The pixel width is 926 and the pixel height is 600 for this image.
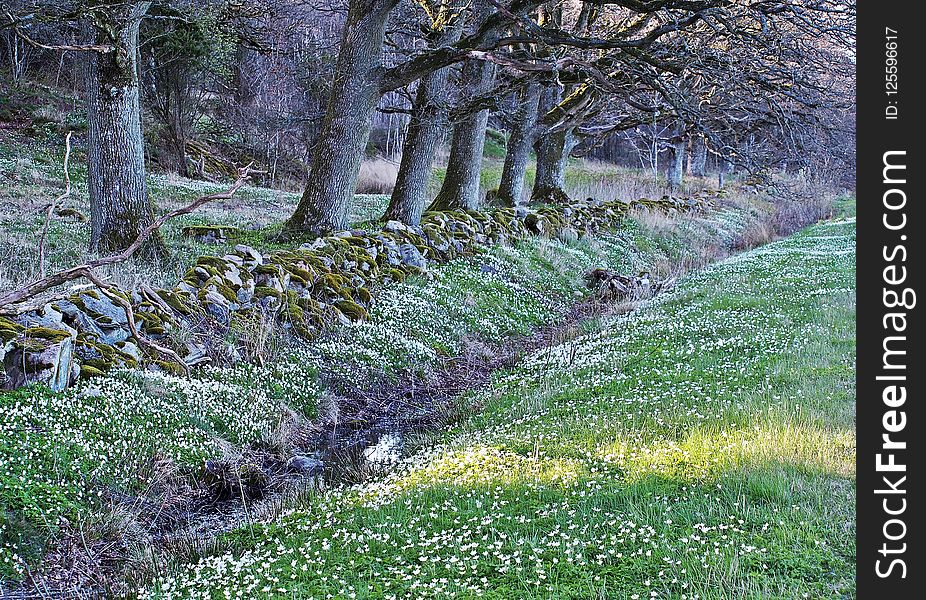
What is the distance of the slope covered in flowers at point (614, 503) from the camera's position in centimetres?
413

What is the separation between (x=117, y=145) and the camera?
1176 centimetres

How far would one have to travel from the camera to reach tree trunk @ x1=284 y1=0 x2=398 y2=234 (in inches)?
542

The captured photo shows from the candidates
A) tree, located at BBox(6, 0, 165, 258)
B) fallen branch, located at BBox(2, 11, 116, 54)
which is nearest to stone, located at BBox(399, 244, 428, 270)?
tree, located at BBox(6, 0, 165, 258)

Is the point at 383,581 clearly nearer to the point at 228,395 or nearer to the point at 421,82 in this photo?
the point at 228,395

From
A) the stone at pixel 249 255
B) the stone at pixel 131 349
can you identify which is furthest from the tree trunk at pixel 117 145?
the stone at pixel 131 349

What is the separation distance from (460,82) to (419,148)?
11.6 feet

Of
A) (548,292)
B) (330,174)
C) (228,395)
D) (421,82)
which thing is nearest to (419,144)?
(421,82)

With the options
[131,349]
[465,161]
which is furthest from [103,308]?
[465,161]

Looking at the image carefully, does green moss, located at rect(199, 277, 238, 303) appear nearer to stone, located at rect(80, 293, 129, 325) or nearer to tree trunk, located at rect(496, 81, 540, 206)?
stone, located at rect(80, 293, 129, 325)

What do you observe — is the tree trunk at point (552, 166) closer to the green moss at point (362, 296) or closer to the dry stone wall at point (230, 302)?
the dry stone wall at point (230, 302)

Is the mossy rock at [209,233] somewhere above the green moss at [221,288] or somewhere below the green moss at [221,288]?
above

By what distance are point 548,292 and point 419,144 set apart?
452 centimetres

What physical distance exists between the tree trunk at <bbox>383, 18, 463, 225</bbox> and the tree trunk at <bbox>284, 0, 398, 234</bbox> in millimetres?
1810

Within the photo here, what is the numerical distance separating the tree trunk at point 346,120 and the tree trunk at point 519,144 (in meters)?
7.61
